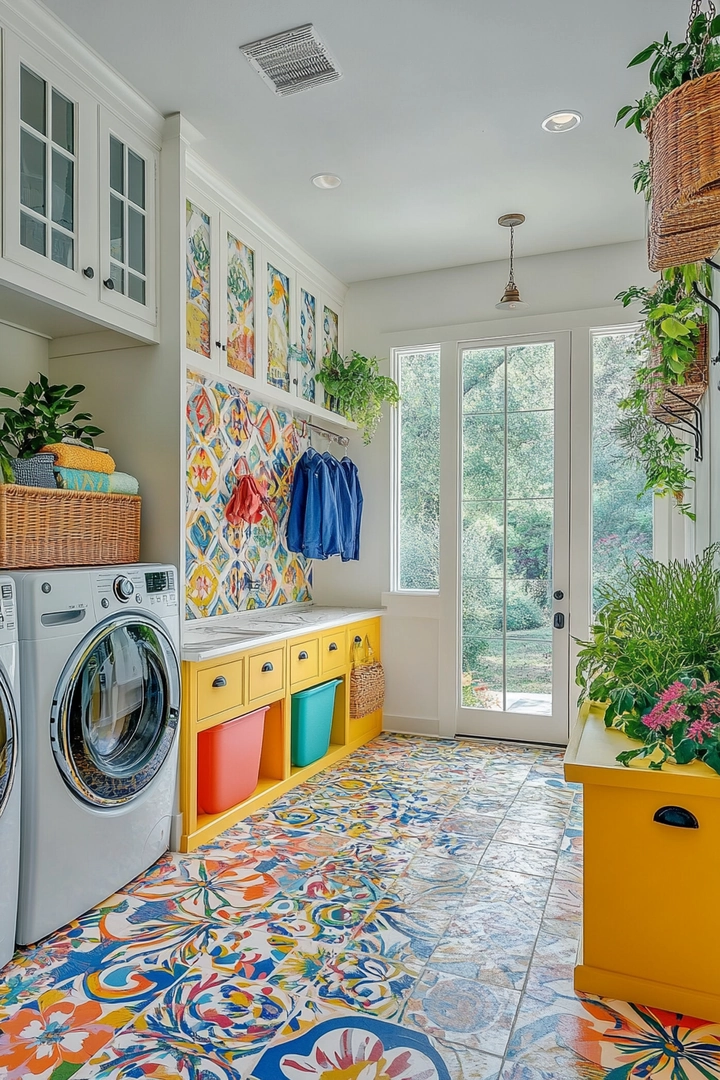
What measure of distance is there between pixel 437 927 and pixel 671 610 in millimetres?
1204

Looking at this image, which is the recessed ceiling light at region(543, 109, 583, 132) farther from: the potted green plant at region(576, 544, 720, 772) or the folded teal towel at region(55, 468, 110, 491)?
the folded teal towel at region(55, 468, 110, 491)

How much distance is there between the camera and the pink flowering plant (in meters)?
1.74

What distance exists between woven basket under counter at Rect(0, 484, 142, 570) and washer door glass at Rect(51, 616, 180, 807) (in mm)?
304

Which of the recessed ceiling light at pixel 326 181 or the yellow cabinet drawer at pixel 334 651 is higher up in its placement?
the recessed ceiling light at pixel 326 181

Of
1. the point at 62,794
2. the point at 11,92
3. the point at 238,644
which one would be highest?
the point at 11,92

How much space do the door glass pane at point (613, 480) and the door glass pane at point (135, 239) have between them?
2542 millimetres

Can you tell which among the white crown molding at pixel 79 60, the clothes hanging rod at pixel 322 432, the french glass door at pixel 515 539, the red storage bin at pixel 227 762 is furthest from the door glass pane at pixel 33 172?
the french glass door at pixel 515 539

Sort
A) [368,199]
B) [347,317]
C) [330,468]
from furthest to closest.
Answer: [347,317] < [330,468] < [368,199]

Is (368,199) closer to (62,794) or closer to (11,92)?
(11,92)

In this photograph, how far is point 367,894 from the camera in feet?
7.83

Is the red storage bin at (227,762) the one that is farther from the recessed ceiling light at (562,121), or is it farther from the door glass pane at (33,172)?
the recessed ceiling light at (562,121)

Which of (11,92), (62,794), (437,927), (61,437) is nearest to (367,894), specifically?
(437,927)

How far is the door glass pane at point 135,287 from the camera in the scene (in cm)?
266

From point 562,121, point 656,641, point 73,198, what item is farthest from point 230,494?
point 656,641
